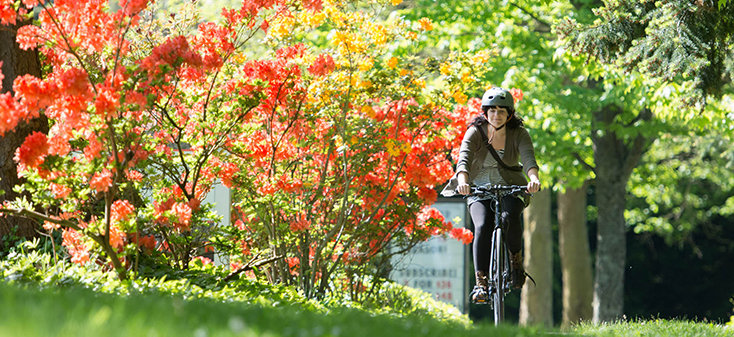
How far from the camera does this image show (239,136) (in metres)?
6.84

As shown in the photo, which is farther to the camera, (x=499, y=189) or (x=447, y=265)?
(x=447, y=265)

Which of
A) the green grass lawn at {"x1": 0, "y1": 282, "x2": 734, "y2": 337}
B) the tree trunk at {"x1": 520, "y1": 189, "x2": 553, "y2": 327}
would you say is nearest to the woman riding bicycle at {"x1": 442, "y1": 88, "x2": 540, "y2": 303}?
the green grass lawn at {"x1": 0, "y1": 282, "x2": 734, "y2": 337}

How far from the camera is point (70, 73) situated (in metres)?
4.68

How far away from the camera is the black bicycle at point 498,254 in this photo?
582cm

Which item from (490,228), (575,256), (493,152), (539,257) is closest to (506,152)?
(493,152)

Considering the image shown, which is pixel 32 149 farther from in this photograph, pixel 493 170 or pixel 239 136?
pixel 493 170

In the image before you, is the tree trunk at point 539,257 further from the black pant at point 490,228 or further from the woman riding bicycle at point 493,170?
the black pant at point 490,228

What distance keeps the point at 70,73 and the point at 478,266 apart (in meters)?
3.25

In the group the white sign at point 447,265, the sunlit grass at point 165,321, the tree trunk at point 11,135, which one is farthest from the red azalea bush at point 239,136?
the white sign at point 447,265

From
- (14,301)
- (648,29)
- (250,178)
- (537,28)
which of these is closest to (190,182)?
(250,178)

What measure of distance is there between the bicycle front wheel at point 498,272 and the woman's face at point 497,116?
918 millimetres

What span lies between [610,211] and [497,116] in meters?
9.09

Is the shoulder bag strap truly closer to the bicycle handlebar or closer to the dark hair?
the dark hair

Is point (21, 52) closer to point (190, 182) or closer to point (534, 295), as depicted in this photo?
point (190, 182)
